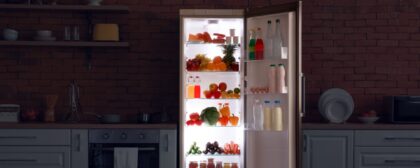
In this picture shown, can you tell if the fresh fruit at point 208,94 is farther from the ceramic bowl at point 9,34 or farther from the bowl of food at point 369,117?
the ceramic bowl at point 9,34

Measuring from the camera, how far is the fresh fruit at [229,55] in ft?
17.4

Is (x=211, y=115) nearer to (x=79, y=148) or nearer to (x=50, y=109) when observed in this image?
(x=79, y=148)

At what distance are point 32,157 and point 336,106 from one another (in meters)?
2.85

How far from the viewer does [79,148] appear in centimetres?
507

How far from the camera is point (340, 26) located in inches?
228

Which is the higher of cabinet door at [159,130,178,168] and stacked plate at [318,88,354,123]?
stacked plate at [318,88,354,123]

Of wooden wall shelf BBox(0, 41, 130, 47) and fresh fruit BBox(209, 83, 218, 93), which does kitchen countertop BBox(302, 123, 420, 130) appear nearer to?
fresh fruit BBox(209, 83, 218, 93)

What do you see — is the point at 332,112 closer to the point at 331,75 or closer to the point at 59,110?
the point at 331,75

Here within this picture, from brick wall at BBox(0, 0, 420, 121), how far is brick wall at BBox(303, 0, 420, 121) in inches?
0.4

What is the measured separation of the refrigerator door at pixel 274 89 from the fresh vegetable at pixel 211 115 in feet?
0.91

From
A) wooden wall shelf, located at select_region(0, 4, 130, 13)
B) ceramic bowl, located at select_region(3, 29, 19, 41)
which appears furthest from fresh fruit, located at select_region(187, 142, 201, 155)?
ceramic bowl, located at select_region(3, 29, 19, 41)

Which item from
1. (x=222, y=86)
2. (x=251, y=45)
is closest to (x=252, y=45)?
(x=251, y=45)

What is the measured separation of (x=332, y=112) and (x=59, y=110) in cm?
268

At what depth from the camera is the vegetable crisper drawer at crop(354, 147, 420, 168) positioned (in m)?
5.16
